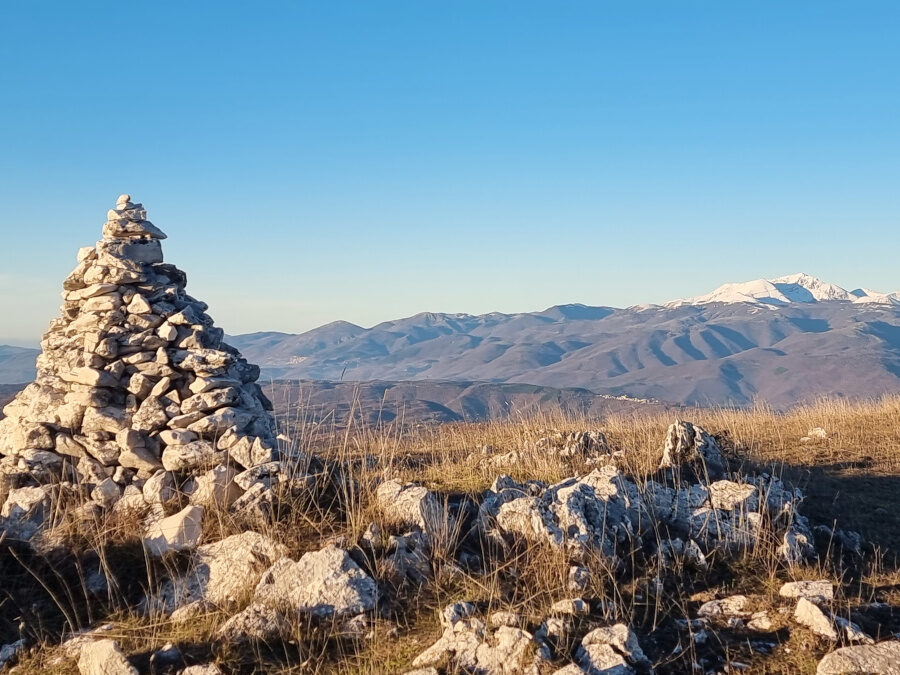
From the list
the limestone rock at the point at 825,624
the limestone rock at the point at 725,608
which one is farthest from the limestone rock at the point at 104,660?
the limestone rock at the point at 825,624

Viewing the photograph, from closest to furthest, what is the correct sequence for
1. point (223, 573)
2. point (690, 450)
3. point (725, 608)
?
1. point (725, 608)
2. point (223, 573)
3. point (690, 450)

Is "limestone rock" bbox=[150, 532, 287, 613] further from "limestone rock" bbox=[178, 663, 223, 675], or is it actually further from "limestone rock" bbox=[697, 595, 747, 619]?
"limestone rock" bbox=[697, 595, 747, 619]

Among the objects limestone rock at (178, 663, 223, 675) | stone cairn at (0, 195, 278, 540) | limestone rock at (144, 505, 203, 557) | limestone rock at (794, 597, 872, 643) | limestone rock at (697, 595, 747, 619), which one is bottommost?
limestone rock at (178, 663, 223, 675)

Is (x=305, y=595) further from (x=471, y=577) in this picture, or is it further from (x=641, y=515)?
(x=641, y=515)

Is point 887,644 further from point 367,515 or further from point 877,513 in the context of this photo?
point 367,515

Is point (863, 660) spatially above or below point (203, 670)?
above

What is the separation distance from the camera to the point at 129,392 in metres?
10.2

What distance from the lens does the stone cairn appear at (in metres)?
9.38

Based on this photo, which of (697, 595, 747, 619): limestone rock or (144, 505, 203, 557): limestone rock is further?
(144, 505, 203, 557): limestone rock

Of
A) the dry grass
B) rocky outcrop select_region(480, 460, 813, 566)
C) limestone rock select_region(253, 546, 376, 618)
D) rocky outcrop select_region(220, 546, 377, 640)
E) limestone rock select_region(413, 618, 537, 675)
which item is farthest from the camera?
rocky outcrop select_region(480, 460, 813, 566)

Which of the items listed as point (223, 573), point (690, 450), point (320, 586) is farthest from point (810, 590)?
point (223, 573)

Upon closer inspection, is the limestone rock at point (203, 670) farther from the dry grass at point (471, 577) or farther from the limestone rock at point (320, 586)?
the limestone rock at point (320, 586)

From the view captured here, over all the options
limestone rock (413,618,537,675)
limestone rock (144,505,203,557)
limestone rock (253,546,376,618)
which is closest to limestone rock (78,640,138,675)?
limestone rock (253,546,376,618)

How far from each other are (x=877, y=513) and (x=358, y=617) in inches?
302
